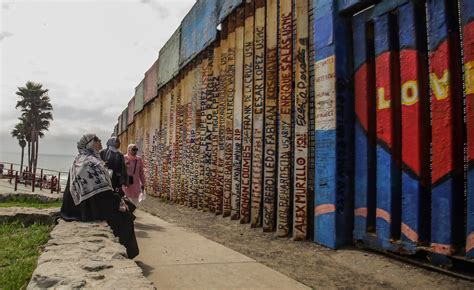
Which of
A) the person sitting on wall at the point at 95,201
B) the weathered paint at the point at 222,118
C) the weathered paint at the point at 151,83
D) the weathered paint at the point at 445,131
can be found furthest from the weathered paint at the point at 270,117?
the weathered paint at the point at 151,83

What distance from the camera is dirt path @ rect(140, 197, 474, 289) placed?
12.6 ft

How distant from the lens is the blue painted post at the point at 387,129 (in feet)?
14.9

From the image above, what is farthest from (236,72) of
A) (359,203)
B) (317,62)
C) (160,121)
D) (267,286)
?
(160,121)

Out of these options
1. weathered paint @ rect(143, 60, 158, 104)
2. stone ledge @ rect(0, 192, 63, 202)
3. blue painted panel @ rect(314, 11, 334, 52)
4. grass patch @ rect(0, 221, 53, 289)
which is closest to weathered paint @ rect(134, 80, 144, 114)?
weathered paint @ rect(143, 60, 158, 104)

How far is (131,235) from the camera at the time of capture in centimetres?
436

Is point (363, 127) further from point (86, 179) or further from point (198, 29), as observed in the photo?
point (198, 29)

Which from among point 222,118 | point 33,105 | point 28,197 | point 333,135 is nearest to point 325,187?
point 333,135

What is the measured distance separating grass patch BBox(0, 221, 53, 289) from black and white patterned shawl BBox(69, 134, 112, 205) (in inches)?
30.2

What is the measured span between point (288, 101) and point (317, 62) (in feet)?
3.11

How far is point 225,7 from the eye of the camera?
29.7ft

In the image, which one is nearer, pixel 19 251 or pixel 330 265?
pixel 19 251

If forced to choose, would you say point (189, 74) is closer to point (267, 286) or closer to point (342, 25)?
point (342, 25)

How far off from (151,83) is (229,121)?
10.9 m

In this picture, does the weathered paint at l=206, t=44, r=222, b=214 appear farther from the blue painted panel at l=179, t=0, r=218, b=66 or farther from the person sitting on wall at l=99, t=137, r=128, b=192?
the person sitting on wall at l=99, t=137, r=128, b=192
